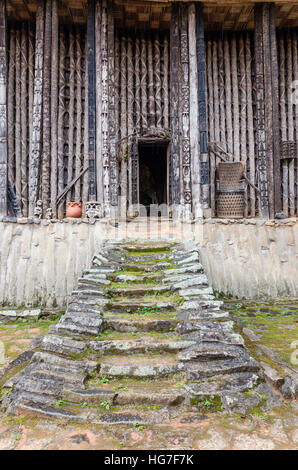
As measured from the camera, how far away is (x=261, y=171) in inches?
319

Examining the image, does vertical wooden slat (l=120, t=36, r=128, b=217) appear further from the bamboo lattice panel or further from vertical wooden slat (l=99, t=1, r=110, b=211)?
vertical wooden slat (l=99, t=1, r=110, b=211)

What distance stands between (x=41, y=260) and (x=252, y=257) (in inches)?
145

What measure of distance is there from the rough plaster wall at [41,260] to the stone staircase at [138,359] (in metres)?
1.38

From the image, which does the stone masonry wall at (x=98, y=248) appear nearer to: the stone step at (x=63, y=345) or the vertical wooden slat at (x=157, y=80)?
the stone step at (x=63, y=345)

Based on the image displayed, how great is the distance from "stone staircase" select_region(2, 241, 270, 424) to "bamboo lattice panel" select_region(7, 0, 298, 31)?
6998 mm

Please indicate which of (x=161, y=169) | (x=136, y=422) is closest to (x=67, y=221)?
(x=136, y=422)

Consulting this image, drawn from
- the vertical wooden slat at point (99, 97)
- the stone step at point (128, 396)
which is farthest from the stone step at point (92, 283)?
the vertical wooden slat at point (99, 97)

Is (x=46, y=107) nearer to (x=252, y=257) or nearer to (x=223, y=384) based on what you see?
(x=252, y=257)

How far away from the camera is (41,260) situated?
18.9 feet

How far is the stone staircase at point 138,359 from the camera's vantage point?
2.62 meters

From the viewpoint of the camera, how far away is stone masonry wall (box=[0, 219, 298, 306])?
225 inches

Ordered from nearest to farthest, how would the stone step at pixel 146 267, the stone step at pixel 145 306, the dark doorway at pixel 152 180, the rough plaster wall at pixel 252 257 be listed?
the stone step at pixel 145 306 < the stone step at pixel 146 267 < the rough plaster wall at pixel 252 257 < the dark doorway at pixel 152 180

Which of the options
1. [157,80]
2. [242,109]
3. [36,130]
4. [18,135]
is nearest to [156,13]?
[157,80]

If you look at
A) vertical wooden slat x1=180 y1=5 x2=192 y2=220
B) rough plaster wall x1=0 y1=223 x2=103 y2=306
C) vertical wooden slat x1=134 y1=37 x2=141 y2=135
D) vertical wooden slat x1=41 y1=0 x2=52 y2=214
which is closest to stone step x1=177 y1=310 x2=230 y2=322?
rough plaster wall x1=0 y1=223 x2=103 y2=306
